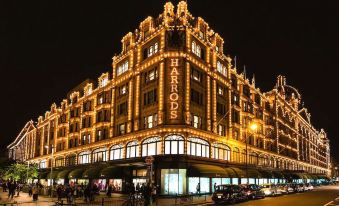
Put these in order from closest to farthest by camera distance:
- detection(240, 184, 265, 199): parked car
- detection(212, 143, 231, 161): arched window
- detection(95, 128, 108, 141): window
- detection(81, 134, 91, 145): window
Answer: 1. detection(240, 184, 265, 199): parked car
2. detection(212, 143, 231, 161): arched window
3. detection(95, 128, 108, 141): window
4. detection(81, 134, 91, 145): window

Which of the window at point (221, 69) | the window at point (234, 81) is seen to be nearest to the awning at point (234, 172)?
the window at point (221, 69)

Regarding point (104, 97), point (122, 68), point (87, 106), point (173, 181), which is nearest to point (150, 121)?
point (173, 181)

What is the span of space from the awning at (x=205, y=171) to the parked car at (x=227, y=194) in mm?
8801

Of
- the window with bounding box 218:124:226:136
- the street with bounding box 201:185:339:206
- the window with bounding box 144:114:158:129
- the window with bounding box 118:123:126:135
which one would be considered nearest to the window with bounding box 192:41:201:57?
the window with bounding box 144:114:158:129

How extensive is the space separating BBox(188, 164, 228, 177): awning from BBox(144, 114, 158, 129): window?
7880 millimetres

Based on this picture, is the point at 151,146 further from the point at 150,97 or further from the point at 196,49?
the point at 196,49

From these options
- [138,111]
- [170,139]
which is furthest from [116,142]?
[170,139]

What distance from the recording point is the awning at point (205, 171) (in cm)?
4516

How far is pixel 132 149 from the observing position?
5328cm

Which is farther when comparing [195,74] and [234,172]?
[234,172]

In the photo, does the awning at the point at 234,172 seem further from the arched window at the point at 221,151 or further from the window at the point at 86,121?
the window at the point at 86,121

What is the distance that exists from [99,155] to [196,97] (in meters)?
22.9

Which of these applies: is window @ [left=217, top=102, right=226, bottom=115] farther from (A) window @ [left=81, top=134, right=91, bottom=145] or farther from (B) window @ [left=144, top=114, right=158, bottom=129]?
(A) window @ [left=81, top=134, right=91, bottom=145]

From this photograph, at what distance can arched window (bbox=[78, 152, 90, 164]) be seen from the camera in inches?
2723
